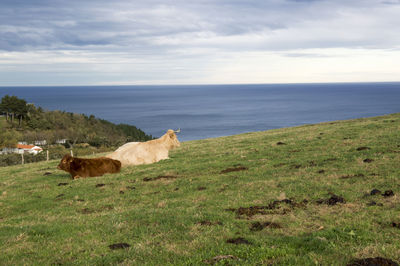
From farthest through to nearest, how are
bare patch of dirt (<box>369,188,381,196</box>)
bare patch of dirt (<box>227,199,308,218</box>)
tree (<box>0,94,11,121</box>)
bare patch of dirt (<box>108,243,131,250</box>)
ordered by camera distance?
tree (<box>0,94,11,121</box>)
bare patch of dirt (<box>369,188,381,196</box>)
bare patch of dirt (<box>227,199,308,218</box>)
bare patch of dirt (<box>108,243,131,250</box>)

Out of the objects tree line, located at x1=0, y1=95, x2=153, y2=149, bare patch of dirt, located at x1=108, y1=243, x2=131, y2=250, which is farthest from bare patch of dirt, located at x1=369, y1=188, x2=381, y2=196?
tree line, located at x1=0, y1=95, x2=153, y2=149

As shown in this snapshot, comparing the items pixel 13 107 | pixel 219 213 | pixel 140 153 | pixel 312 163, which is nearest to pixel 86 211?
pixel 219 213

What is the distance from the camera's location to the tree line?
96.6m

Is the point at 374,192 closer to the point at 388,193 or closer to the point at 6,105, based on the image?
the point at 388,193

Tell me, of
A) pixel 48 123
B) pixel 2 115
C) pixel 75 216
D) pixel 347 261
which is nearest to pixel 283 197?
pixel 347 261

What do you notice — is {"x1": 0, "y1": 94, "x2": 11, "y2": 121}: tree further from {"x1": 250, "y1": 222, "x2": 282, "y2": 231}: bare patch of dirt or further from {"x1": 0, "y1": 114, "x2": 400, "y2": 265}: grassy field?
{"x1": 250, "y1": 222, "x2": 282, "y2": 231}: bare patch of dirt

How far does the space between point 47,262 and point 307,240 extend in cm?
522

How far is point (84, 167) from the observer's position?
55.6 feet

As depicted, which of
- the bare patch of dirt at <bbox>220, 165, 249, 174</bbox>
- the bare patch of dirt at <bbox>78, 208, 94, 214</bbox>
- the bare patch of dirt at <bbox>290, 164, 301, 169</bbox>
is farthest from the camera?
the bare patch of dirt at <bbox>220, 165, 249, 174</bbox>

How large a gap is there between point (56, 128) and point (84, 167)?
106m

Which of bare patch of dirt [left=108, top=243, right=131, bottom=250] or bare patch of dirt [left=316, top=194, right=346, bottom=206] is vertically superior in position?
bare patch of dirt [left=316, top=194, right=346, bottom=206]

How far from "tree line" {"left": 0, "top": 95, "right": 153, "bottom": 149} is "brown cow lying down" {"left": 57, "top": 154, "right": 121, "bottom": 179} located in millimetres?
75033

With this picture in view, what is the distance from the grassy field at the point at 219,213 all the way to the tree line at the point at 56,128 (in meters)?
79.0

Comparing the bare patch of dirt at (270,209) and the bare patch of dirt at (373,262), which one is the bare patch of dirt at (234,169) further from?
the bare patch of dirt at (373,262)
